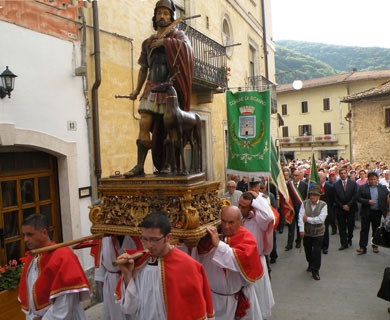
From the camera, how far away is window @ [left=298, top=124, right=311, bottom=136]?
38.9 m

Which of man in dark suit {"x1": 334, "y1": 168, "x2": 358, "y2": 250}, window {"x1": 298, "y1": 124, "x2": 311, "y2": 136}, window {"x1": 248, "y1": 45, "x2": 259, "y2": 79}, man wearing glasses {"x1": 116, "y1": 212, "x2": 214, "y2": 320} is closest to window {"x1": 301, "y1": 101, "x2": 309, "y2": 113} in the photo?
window {"x1": 298, "y1": 124, "x2": 311, "y2": 136}

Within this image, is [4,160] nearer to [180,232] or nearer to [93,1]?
[93,1]

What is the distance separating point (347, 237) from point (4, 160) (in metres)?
Result: 7.27

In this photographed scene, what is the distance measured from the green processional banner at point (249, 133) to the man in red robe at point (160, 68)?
7.60ft

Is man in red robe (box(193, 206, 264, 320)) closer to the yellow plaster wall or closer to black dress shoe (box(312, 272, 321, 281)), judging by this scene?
black dress shoe (box(312, 272, 321, 281))

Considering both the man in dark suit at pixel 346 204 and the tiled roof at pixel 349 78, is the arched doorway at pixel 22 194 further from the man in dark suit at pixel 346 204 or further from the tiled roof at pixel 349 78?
the tiled roof at pixel 349 78

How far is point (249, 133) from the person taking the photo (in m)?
5.71

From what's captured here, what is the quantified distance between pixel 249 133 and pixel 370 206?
12.7ft

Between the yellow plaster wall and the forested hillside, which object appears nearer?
the yellow plaster wall

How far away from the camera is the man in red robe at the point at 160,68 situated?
3.28 meters

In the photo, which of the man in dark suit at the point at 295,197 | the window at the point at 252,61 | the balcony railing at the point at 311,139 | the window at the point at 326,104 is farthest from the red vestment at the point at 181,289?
the window at the point at 326,104

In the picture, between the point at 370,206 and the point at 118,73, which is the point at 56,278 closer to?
the point at 118,73

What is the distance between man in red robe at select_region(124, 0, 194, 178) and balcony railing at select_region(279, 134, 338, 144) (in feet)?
118

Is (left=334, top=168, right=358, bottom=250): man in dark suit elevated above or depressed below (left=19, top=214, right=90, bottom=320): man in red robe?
below
